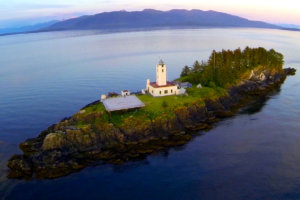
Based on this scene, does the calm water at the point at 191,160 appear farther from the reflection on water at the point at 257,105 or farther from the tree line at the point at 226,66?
the tree line at the point at 226,66

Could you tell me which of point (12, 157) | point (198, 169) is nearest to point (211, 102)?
point (198, 169)

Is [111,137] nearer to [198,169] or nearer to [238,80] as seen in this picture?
[198,169]

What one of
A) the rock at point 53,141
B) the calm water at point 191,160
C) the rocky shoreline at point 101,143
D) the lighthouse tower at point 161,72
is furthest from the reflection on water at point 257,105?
the rock at point 53,141

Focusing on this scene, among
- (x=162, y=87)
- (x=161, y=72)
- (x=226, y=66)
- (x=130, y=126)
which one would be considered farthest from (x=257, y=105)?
(x=130, y=126)

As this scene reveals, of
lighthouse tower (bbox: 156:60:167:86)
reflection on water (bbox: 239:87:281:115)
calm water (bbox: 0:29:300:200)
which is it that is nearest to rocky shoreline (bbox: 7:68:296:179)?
calm water (bbox: 0:29:300:200)

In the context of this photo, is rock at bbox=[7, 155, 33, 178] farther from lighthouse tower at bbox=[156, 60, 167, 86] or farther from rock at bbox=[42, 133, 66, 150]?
lighthouse tower at bbox=[156, 60, 167, 86]

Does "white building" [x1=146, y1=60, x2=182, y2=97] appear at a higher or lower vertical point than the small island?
higher

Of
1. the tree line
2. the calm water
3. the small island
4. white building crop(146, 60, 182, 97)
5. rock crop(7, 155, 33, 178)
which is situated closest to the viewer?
the calm water
